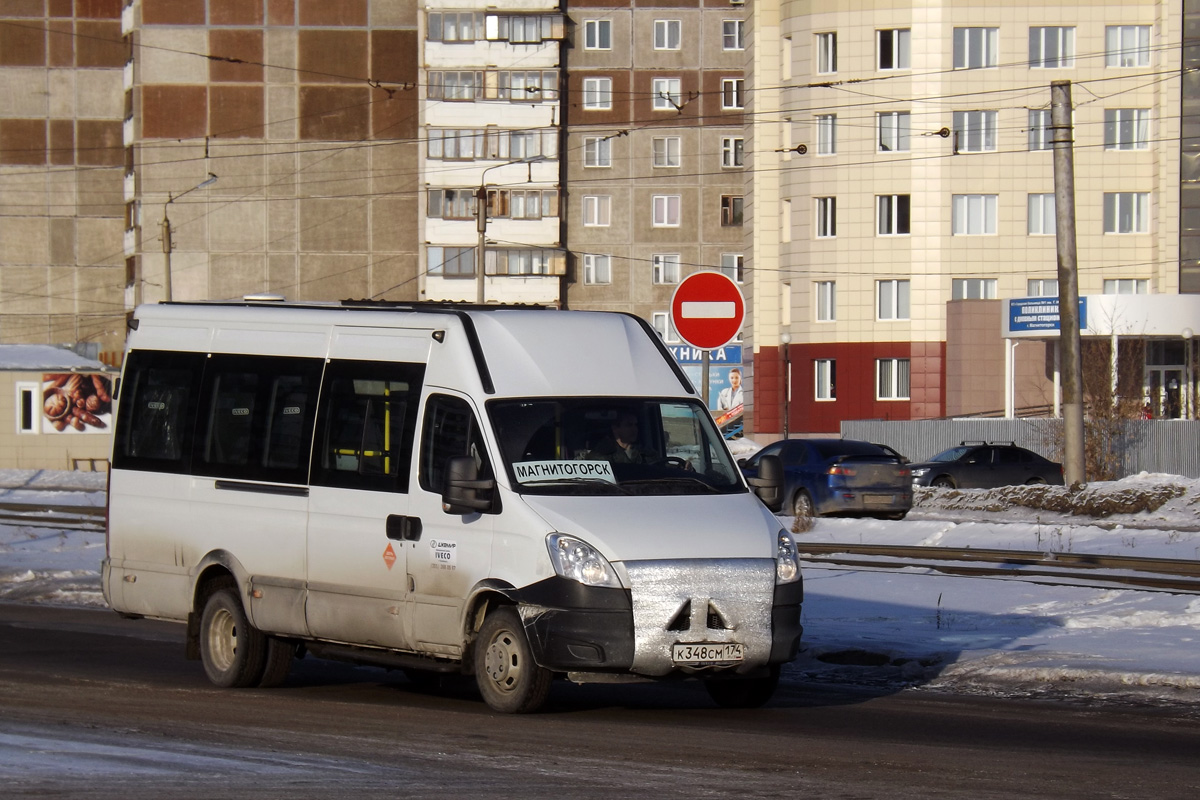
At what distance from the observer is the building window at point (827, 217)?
6144 centimetres

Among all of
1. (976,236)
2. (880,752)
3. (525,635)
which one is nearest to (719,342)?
(525,635)

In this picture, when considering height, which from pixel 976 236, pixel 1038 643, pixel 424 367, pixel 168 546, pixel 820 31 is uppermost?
pixel 820 31

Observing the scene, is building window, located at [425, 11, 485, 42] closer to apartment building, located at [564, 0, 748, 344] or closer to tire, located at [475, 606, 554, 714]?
apartment building, located at [564, 0, 748, 344]

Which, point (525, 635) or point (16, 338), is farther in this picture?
point (16, 338)

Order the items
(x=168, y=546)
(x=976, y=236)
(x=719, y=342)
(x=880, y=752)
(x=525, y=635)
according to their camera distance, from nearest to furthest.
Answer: (x=880, y=752), (x=525, y=635), (x=168, y=546), (x=719, y=342), (x=976, y=236)

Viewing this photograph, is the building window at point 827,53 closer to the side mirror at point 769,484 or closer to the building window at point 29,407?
the building window at point 29,407

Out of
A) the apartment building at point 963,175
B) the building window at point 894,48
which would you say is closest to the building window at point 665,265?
the apartment building at point 963,175

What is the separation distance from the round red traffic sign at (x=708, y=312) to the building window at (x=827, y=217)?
47769mm

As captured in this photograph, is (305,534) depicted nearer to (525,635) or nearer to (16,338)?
(525,635)

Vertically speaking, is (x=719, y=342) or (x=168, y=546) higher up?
(x=719, y=342)

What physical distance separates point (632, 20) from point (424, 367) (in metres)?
68.0

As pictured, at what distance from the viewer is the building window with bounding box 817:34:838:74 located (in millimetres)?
61250

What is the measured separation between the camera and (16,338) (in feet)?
277

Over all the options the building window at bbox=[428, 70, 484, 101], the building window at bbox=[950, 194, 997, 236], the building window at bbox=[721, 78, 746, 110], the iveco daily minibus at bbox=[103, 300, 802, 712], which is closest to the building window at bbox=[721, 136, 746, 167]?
the building window at bbox=[721, 78, 746, 110]
